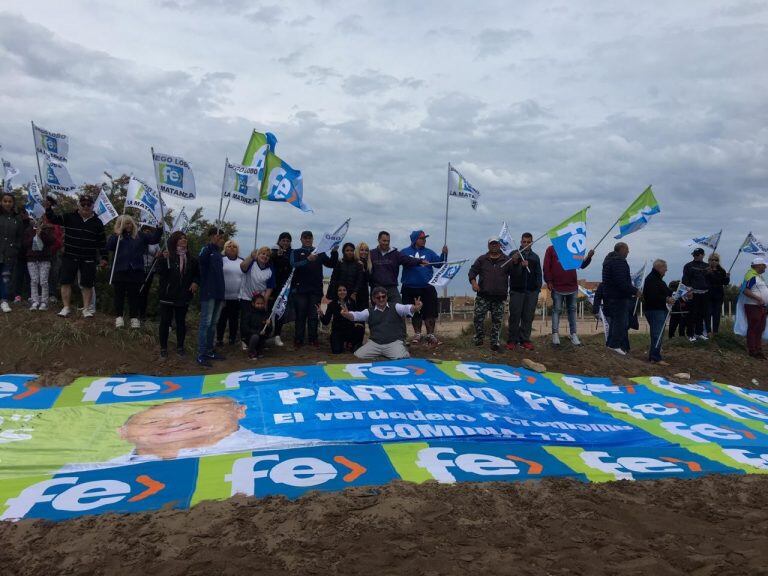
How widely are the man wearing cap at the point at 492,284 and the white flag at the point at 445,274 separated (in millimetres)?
401

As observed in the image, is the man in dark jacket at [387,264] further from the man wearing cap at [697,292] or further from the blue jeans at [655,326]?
the man wearing cap at [697,292]

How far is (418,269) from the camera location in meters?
10.1

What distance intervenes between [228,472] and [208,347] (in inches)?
179

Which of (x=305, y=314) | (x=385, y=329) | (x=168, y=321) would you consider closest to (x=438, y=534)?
(x=385, y=329)

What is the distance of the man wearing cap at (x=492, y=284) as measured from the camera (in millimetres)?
9797

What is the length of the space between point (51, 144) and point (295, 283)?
4.91 meters

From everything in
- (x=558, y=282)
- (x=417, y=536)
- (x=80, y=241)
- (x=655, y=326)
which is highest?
(x=80, y=241)

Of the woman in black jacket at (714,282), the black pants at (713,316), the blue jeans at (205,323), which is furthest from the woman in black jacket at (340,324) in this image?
the black pants at (713,316)

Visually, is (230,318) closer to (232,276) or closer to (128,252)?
(232,276)

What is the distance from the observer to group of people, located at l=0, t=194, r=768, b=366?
8938 mm

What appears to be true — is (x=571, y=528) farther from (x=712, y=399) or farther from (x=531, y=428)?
(x=712, y=399)

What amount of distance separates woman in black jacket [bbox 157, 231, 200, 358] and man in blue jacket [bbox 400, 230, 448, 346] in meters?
3.48

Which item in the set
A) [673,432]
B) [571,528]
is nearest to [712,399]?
[673,432]

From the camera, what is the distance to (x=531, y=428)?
6.44 metres
